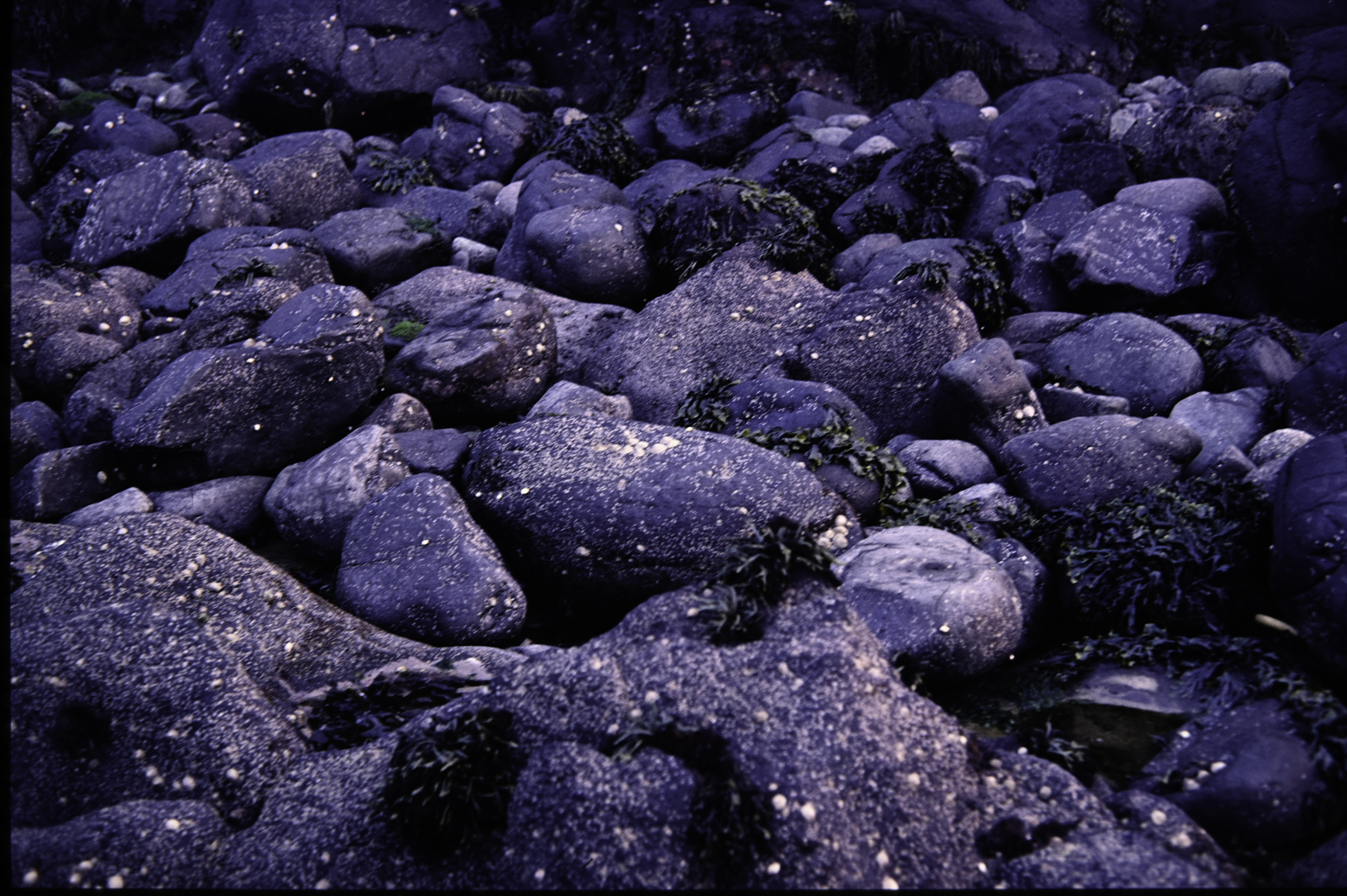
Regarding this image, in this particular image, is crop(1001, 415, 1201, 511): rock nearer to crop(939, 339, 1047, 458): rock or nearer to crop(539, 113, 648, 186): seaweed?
crop(939, 339, 1047, 458): rock

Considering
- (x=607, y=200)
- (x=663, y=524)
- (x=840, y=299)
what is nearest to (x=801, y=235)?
(x=840, y=299)

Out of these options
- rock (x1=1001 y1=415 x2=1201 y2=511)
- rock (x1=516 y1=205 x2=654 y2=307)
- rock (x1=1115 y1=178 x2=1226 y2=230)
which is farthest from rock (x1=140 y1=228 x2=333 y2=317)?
rock (x1=1115 y1=178 x2=1226 y2=230)

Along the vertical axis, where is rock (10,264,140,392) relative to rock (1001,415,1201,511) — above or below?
above

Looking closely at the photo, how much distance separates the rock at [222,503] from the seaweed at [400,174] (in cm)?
665

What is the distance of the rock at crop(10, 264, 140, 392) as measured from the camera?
8367 millimetres

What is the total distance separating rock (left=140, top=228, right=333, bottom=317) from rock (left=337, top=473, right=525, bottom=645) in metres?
3.95

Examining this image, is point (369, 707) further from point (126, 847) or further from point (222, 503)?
point (222, 503)

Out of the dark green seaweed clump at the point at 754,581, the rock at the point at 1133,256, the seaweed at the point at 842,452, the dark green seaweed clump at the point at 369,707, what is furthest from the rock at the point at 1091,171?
the dark green seaweed clump at the point at 369,707

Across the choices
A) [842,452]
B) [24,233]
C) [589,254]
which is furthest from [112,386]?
[842,452]

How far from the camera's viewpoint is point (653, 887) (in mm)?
3246

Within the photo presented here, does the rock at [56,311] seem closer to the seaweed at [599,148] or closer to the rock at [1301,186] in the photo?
the seaweed at [599,148]

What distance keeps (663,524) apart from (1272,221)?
7.19m

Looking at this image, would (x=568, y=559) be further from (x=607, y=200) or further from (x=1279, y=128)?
(x=1279, y=128)

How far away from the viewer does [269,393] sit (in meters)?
7.16
